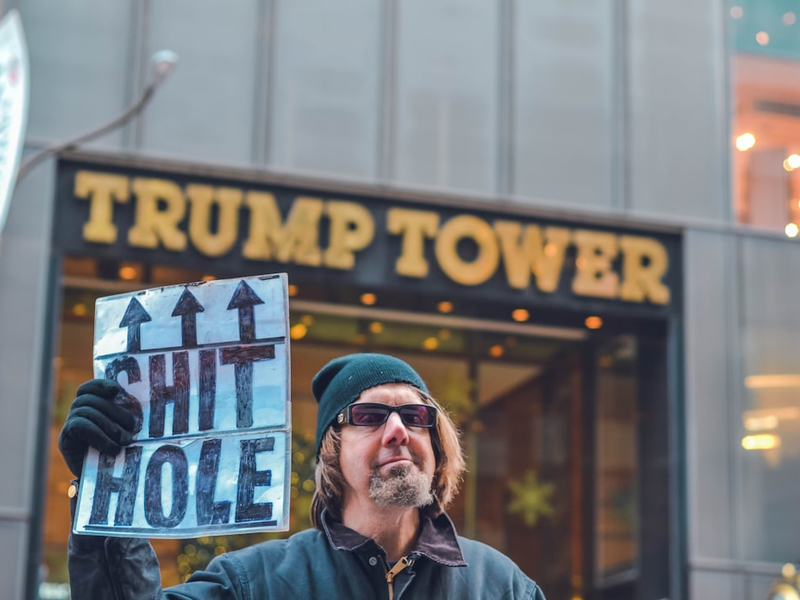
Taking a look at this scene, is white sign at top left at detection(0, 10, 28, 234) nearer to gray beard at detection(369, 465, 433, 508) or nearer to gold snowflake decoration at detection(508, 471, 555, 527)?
gray beard at detection(369, 465, 433, 508)

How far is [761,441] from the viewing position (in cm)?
1592

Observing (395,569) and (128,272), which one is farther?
(128,272)

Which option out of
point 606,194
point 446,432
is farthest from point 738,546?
point 446,432

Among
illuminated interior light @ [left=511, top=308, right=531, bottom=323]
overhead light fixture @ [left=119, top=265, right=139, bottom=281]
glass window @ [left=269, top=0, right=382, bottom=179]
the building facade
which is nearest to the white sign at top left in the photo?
the building facade

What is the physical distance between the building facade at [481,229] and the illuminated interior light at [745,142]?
3 cm

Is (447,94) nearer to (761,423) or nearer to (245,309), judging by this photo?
(761,423)

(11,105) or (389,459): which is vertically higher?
(11,105)

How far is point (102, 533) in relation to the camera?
10.6ft

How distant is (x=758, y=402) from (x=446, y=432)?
12.7 m

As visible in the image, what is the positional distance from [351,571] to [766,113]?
14061mm

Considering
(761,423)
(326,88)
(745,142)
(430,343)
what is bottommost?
(761,423)

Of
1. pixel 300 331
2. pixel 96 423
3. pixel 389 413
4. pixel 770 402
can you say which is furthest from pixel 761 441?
pixel 96 423

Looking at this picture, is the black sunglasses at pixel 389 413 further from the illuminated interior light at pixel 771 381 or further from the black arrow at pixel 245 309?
the illuminated interior light at pixel 771 381

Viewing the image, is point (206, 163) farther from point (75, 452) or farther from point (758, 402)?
point (75, 452)
